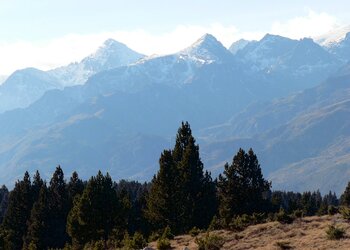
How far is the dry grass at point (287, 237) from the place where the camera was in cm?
4050

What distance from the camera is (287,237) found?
147ft

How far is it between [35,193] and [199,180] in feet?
123

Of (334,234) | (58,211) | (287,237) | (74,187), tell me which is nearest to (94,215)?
(58,211)

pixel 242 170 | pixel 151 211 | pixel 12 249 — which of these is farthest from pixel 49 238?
pixel 242 170

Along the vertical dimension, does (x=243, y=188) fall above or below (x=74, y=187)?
below

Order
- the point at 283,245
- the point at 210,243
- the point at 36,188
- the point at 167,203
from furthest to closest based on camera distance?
the point at 36,188 → the point at 167,203 → the point at 210,243 → the point at 283,245

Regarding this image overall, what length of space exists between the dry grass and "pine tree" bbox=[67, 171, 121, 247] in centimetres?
2252

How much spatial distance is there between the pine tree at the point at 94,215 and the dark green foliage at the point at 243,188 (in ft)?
55.6

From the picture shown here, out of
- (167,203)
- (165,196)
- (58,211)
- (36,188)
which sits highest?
(36,188)

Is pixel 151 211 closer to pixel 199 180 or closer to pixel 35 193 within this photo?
pixel 199 180

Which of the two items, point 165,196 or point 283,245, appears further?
point 165,196

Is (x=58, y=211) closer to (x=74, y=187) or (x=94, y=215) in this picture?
(x=74, y=187)

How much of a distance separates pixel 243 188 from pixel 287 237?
38082 mm

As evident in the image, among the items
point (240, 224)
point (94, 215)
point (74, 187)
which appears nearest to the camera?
point (240, 224)
